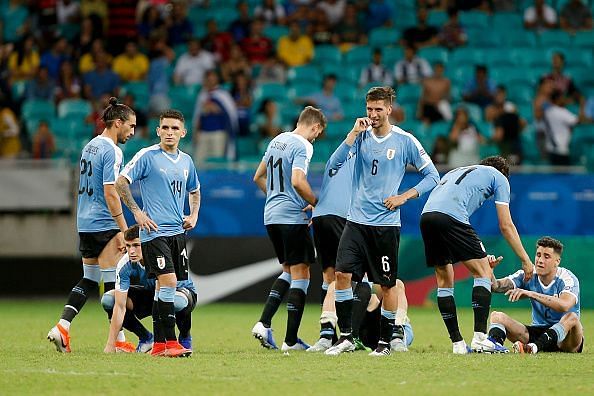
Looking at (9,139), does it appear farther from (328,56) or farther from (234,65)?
(328,56)

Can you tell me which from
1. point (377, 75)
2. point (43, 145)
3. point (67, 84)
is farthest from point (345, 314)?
point (67, 84)

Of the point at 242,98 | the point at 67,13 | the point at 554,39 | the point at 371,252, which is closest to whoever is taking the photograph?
the point at 371,252

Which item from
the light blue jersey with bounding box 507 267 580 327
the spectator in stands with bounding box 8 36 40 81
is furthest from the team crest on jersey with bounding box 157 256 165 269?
the spectator in stands with bounding box 8 36 40 81

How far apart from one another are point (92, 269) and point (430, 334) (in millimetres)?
3884

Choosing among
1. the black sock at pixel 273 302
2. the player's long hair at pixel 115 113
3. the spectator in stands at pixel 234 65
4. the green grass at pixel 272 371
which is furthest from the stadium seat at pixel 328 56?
the player's long hair at pixel 115 113

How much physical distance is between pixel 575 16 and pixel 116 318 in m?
14.1

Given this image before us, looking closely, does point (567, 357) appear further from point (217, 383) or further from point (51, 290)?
point (51, 290)

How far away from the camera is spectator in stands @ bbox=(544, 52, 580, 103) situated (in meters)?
19.8

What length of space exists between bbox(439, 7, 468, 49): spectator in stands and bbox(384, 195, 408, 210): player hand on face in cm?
1159

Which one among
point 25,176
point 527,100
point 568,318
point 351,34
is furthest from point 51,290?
point 568,318

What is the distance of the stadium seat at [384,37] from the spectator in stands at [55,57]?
577cm

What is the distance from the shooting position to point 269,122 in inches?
755

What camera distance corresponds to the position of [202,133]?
61.2 feet

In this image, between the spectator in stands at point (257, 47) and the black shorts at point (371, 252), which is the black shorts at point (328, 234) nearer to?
the black shorts at point (371, 252)
